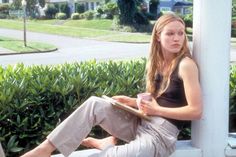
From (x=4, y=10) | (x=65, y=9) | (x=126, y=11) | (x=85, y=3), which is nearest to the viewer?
(x=126, y=11)

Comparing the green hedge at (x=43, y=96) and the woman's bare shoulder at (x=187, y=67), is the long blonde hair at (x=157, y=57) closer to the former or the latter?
the woman's bare shoulder at (x=187, y=67)

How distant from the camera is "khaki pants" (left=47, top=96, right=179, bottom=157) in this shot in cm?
304

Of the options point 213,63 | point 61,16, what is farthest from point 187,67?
point 61,16

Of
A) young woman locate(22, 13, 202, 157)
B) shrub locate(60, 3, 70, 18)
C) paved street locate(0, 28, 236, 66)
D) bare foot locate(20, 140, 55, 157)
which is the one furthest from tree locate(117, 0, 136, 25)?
bare foot locate(20, 140, 55, 157)

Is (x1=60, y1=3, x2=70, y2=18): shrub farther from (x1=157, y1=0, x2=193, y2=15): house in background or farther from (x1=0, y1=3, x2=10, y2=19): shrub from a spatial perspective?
(x1=157, y1=0, x2=193, y2=15): house in background

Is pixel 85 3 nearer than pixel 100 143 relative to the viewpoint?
No

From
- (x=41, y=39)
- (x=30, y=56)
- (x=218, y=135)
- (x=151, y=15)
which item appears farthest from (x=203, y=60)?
(x=151, y=15)

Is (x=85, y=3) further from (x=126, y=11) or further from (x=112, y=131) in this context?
(x=112, y=131)

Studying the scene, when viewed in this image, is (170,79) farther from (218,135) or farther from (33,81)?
(33,81)

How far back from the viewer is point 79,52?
2544cm

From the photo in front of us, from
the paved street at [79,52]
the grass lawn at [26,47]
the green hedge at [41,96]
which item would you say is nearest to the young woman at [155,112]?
the green hedge at [41,96]

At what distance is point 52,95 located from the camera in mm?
3959

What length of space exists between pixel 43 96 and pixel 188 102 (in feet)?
4.44

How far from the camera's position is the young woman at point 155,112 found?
3.05 m
